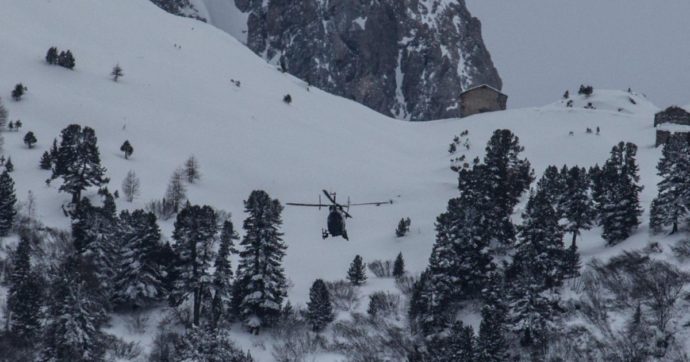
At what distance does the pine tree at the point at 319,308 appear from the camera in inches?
2349

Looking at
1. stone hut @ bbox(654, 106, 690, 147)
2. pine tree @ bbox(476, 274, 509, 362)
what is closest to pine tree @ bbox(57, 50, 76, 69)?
pine tree @ bbox(476, 274, 509, 362)

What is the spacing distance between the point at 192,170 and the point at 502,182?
119 feet

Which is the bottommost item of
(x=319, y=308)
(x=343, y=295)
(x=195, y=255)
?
(x=319, y=308)

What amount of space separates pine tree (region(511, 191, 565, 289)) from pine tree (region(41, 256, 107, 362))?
33555mm

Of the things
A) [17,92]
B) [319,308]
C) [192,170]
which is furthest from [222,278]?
[17,92]

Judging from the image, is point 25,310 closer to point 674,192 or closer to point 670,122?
point 674,192

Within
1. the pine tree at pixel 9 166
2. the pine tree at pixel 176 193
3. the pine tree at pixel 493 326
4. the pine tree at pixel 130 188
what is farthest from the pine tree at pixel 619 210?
the pine tree at pixel 9 166

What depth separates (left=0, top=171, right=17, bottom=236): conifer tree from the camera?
6077 cm

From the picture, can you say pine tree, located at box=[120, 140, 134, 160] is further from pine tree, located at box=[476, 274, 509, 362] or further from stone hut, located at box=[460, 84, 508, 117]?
stone hut, located at box=[460, 84, 508, 117]

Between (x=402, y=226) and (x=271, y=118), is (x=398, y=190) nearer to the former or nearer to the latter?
(x=402, y=226)

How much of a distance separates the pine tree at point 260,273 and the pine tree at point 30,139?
30.1m

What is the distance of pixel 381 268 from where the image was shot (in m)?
70.2

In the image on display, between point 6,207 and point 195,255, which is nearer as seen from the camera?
point 195,255

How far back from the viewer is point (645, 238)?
203ft
